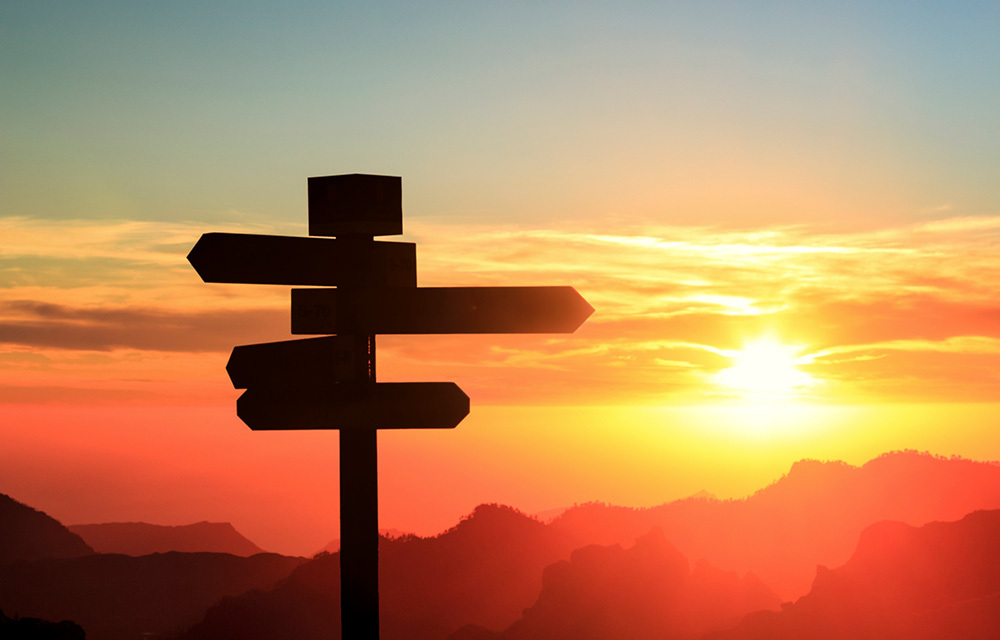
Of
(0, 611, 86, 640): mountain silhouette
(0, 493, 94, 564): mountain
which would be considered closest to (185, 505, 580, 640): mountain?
(0, 493, 94, 564): mountain

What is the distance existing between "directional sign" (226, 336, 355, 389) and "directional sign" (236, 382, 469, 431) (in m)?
0.09

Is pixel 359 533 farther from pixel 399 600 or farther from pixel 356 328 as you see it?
pixel 399 600

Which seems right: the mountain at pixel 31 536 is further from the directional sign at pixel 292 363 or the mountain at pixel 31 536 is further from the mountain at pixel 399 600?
the directional sign at pixel 292 363

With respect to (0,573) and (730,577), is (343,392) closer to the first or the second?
(0,573)

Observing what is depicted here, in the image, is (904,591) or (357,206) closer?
(357,206)

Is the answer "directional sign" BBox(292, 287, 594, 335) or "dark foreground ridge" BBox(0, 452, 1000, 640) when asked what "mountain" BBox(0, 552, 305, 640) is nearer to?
"dark foreground ridge" BBox(0, 452, 1000, 640)

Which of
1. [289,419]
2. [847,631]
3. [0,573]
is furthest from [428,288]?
[0,573]

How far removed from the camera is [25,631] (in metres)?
14.8

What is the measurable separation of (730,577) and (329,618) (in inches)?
3273

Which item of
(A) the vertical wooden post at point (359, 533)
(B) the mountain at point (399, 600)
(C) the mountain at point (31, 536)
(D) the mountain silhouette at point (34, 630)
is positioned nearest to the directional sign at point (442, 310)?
(A) the vertical wooden post at point (359, 533)

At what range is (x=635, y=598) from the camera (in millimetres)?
160250

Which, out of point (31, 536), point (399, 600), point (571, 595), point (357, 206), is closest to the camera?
point (357, 206)

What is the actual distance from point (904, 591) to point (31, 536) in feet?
525

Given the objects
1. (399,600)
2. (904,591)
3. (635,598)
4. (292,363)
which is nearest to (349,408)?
(292,363)
